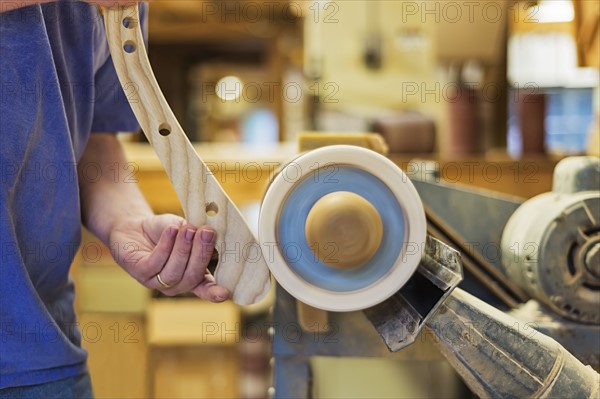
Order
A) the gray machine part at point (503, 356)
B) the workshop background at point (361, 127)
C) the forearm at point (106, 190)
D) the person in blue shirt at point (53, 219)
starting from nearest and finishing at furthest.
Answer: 1. the gray machine part at point (503, 356)
2. the person in blue shirt at point (53, 219)
3. the forearm at point (106, 190)
4. the workshop background at point (361, 127)

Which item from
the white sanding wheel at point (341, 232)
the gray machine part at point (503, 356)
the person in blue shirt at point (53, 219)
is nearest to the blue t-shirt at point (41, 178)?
the person in blue shirt at point (53, 219)

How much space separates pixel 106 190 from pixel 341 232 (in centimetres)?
42

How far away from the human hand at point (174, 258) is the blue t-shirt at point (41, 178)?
3.7 inches

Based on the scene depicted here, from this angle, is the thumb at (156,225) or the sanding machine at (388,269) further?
the thumb at (156,225)

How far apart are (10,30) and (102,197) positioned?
0.86 feet

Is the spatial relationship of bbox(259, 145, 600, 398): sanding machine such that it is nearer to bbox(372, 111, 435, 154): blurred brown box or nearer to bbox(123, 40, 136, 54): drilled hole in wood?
bbox(123, 40, 136, 54): drilled hole in wood

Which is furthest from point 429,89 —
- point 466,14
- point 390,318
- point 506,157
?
point 390,318

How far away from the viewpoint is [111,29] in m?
0.72

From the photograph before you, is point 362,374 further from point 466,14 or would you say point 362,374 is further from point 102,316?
point 466,14

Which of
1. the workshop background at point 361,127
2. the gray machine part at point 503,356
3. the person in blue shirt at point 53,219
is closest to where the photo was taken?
the gray machine part at point 503,356

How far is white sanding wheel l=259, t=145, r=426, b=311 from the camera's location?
700mm

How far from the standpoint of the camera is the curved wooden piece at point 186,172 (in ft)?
2.38

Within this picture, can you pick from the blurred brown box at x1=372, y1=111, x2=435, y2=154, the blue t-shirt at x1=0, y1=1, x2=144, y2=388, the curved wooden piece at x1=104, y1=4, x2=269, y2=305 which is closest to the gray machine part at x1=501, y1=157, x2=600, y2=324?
the curved wooden piece at x1=104, y1=4, x2=269, y2=305

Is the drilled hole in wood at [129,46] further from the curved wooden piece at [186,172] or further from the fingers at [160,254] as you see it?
the fingers at [160,254]
